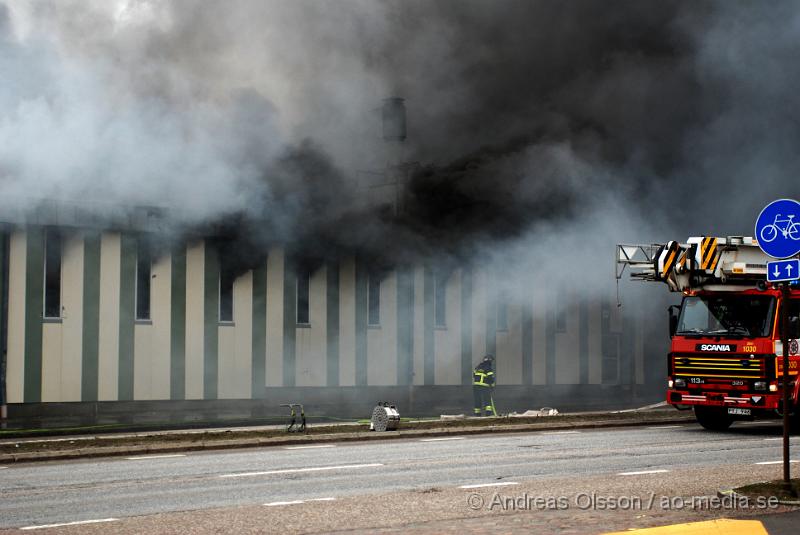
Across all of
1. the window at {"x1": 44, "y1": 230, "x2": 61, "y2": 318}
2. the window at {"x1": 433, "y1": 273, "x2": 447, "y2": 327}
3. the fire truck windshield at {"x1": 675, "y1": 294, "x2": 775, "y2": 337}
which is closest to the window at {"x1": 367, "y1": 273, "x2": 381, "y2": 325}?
the window at {"x1": 433, "y1": 273, "x2": 447, "y2": 327}

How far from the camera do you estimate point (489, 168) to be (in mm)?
23219

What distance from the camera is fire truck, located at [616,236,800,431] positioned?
A: 55.0 feet

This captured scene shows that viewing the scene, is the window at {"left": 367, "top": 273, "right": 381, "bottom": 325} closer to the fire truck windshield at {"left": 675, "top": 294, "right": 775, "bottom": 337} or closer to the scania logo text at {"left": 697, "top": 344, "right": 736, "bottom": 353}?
the fire truck windshield at {"left": 675, "top": 294, "right": 775, "bottom": 337}

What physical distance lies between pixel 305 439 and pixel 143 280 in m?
7.98

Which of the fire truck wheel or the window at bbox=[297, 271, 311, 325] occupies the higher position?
the window at bbox=[297, 271, 311, 325]

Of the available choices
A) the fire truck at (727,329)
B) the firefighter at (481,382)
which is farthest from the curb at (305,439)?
the firefighter at (481,382)

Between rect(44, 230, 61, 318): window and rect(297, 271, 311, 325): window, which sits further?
rect(297, 271, 311, 325): window

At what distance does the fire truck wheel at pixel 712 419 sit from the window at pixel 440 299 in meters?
9.91

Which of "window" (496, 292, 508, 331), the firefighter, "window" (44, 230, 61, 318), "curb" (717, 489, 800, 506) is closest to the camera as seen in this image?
"curb" (717, 489, 800, 506)

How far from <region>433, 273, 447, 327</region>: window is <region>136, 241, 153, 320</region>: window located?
7.31 metres

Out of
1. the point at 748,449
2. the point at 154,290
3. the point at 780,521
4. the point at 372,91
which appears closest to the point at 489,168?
the point at 372,91

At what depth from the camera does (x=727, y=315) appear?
1730 centimetres

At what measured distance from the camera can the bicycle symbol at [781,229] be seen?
974 centimetres

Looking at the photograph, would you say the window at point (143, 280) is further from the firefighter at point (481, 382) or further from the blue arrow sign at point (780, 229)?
the blue arrow sign at point (780, 229)
